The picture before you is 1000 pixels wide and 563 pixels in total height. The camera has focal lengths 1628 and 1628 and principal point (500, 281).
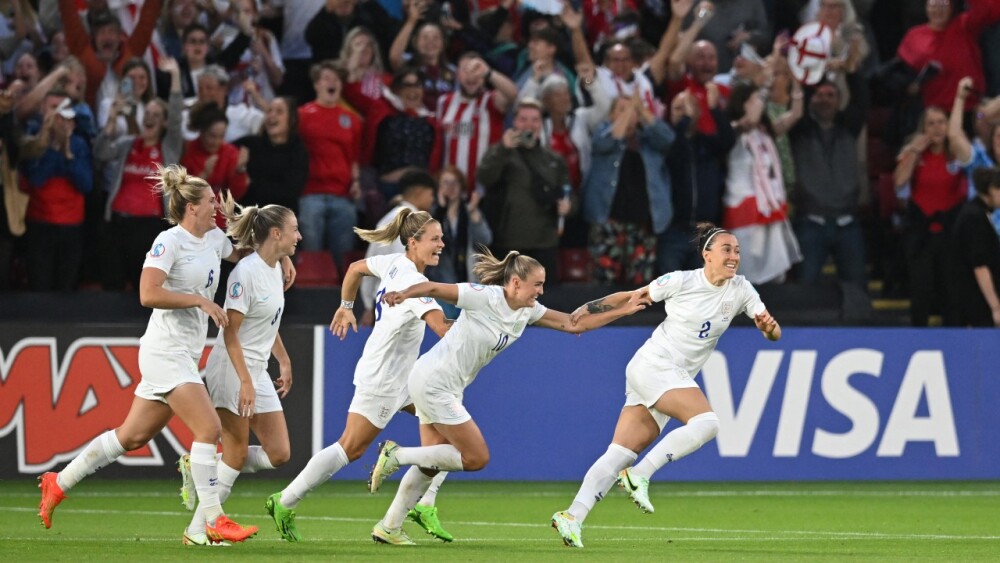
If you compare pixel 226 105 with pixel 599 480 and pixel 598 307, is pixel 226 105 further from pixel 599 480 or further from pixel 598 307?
pixel 599 480

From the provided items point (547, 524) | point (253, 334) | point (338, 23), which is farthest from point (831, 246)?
point (253, 334)

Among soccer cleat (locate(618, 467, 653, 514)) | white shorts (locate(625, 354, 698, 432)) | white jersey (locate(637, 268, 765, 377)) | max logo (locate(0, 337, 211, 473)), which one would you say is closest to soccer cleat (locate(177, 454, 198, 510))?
soccer cleat (locate(618, 467, 653, 514))

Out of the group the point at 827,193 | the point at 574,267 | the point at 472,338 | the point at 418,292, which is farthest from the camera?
the point at 827,193

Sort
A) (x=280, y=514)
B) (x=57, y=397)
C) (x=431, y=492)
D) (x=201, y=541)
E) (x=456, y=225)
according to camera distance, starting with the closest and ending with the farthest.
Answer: (x=201, y=541) → (x=280, y=514) → (x=431, y=492) → (x=57, y=397) → (x=456, y=225)

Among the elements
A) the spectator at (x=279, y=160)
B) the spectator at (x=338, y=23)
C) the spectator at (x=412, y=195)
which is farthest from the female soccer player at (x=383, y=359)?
the spectator at (x=338, y=23)

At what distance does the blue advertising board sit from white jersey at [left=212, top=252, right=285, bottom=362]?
4495 millimetres

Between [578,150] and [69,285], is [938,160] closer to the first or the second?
[578,150]

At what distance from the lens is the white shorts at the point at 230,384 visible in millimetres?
9453

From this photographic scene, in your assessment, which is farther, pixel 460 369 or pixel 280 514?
pixel 460 369

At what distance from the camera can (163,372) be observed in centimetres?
906

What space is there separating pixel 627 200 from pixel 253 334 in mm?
6161

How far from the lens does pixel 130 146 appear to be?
1412cm

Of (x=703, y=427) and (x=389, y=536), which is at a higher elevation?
(x=703, y=427)

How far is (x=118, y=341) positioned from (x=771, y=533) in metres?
5.98
